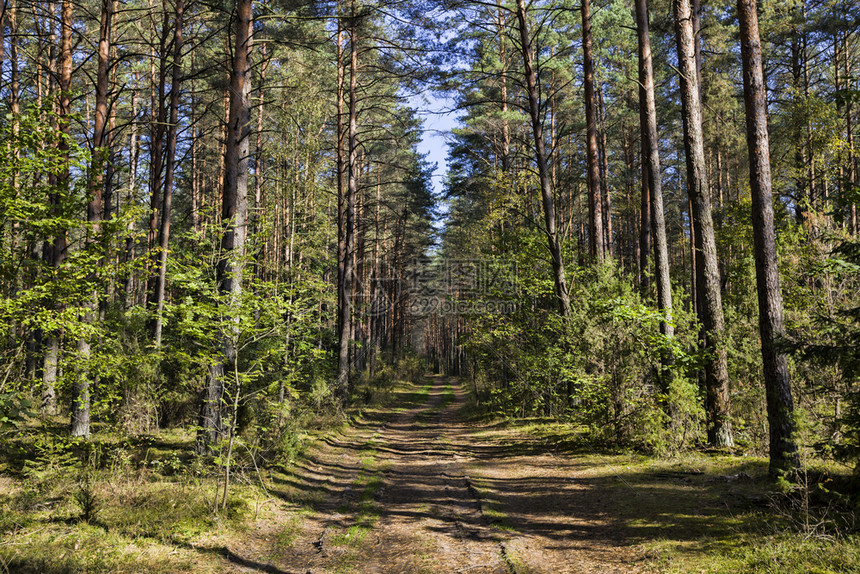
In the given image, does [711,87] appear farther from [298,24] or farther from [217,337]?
[217,337]

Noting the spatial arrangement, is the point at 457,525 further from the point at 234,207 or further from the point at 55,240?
the point at 55,240

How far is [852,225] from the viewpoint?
61.5ft

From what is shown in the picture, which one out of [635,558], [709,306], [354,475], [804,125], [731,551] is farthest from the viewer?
[804,125]

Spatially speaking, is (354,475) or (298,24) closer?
(354,475)

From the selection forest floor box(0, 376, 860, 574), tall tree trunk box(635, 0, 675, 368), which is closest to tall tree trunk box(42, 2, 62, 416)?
forest floor box(0, 376, 860, 574)

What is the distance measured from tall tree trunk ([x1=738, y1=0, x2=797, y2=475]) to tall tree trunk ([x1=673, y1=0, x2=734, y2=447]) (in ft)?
4.80

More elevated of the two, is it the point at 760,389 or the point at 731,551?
the point at 760,389

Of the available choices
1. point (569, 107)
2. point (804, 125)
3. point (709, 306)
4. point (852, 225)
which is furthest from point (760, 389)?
point (569, 107)

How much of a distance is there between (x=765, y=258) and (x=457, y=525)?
5.90 m

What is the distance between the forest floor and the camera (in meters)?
4.71

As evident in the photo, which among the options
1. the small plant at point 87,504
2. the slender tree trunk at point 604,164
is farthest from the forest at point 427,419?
the slender tree trunk at point 604,164

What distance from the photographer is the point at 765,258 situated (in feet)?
22.9

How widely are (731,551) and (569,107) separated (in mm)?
24746

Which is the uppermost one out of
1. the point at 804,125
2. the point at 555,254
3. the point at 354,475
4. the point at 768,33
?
the point at 768,33
